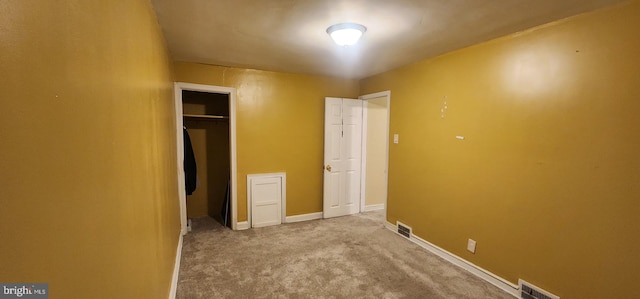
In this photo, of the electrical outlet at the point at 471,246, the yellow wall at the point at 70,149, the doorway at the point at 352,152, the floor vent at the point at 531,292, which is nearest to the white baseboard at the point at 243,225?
the doorway at the point at 352,152

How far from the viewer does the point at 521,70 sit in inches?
89.6

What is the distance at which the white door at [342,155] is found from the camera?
13.9 feet

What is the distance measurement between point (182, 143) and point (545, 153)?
386 cm

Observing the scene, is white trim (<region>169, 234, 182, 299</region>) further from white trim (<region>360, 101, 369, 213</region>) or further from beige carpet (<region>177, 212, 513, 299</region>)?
white trim (<region>360, 101, 369, 213</region>)

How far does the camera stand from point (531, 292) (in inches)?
88.0

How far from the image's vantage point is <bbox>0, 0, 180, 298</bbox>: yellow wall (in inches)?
16.9

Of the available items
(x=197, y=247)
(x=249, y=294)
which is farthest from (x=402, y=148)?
(x=197, y=247)

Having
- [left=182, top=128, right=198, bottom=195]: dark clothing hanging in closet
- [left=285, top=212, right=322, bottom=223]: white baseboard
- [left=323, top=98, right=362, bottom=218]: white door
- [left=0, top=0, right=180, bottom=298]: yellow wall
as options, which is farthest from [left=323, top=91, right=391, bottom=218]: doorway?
[left=0, top=0, right=180, bottom=298]: yellow wall

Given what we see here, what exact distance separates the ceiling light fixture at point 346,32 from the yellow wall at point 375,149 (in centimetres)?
246

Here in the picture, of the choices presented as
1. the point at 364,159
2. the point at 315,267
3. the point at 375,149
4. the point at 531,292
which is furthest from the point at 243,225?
the point at 531,292

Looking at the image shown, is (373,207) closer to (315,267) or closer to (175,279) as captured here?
(315,267)

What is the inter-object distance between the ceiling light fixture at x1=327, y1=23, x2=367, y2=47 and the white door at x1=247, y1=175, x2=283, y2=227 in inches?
93.2

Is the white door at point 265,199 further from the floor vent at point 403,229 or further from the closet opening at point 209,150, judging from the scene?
the floor vent at point 403,229

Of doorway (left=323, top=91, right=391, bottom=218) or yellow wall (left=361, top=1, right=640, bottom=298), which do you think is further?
doorway (left=323, top=91, right=391, bottom=218)
